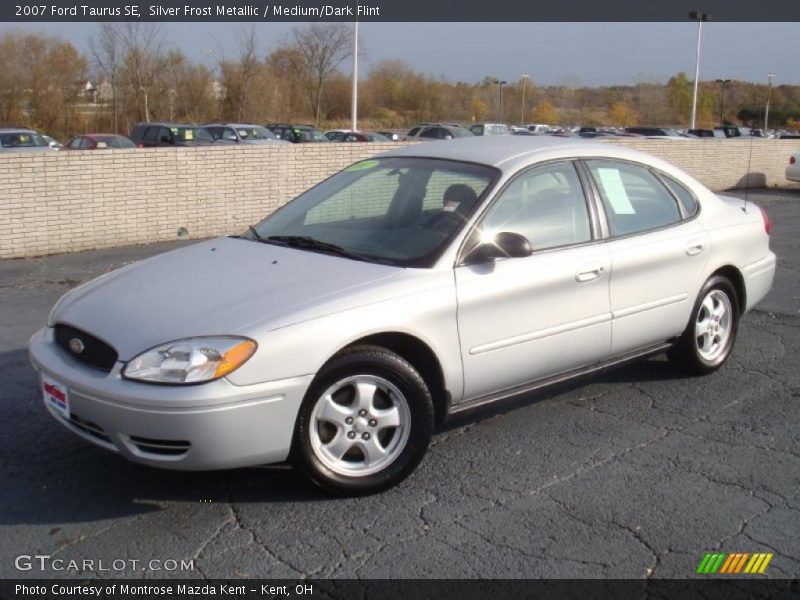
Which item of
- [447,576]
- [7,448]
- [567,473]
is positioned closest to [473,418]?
[567,473]

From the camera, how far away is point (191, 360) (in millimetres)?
3648

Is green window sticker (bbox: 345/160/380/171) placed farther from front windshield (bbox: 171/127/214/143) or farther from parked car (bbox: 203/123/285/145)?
parked car (bbox: 203/123/285/145)

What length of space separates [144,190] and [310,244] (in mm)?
8401

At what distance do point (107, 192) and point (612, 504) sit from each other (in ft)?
31.7

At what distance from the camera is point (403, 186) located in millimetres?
5070

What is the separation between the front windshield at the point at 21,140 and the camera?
21.3m

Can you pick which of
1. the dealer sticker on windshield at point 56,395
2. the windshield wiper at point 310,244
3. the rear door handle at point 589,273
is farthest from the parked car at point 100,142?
the rear door handle at point 589,273

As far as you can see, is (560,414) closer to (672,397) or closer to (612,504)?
(672,397)

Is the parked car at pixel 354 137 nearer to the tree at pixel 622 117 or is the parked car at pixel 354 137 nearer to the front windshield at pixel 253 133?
the front windshield at pixel 253 133

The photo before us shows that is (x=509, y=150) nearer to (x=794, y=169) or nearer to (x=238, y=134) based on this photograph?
(x=794, y=169)

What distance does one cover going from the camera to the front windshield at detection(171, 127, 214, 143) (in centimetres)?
2455

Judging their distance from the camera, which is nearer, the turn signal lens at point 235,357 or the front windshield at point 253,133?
the turn signal lens at point 235,357

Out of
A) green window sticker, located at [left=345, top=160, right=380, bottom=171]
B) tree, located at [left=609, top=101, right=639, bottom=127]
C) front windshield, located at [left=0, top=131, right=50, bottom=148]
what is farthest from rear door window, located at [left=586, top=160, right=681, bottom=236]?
tree, located at [left=609, top=101, right=639, bottom=127]
